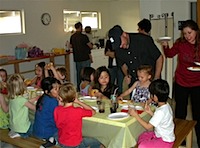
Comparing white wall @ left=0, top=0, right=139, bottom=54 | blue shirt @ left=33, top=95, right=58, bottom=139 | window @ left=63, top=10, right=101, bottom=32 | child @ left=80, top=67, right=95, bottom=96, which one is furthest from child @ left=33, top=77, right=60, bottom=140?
window @ left=63, top=10, right=101, bottom=32

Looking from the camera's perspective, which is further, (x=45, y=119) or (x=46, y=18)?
(x=46, y=18)

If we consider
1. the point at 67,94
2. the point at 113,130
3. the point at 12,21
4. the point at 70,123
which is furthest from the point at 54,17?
the point at 113,130

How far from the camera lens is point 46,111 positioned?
2568mm

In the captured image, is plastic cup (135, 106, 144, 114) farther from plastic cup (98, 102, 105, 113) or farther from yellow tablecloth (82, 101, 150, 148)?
plastic cup (98, 102, 105, 113)

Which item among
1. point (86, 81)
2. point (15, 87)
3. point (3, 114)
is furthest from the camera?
point (86, 81)

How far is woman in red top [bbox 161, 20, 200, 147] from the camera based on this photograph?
8.69 ft

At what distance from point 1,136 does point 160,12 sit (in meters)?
3.85

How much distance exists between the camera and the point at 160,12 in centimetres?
547

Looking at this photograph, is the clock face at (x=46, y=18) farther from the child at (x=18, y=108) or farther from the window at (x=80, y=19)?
the child at (x=18, y=108)

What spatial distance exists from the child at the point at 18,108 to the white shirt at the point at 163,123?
4.06 ft

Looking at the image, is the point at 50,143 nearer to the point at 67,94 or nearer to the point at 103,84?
the point at 67,94

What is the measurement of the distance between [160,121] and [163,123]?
0.04 m

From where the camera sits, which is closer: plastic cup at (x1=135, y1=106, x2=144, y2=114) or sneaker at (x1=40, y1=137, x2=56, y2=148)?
plastic cup at (x1=135, y1=106, x2=144, y2=114)

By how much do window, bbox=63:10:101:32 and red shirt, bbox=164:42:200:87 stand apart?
4.94 metres
